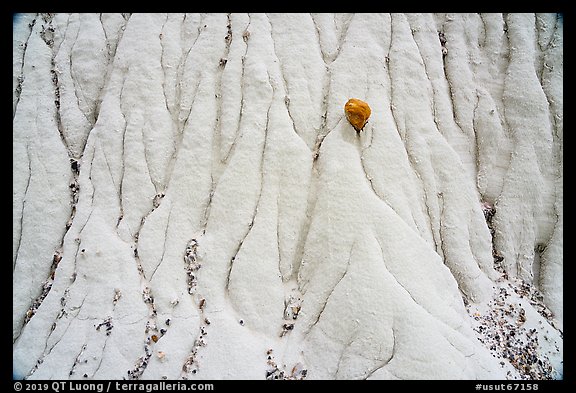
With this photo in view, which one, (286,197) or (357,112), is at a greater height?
(357,112)

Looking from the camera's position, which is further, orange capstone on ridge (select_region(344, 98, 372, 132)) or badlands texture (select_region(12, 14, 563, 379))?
orange capstone on ridge (select_region(344, 98, 372, 132))

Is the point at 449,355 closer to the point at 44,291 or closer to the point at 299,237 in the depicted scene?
the point at 299,237

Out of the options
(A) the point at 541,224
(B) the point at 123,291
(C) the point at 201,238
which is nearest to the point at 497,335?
(A) the point at 541,224

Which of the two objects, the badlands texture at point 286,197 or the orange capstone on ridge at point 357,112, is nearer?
the badlands texture at point 286,197
